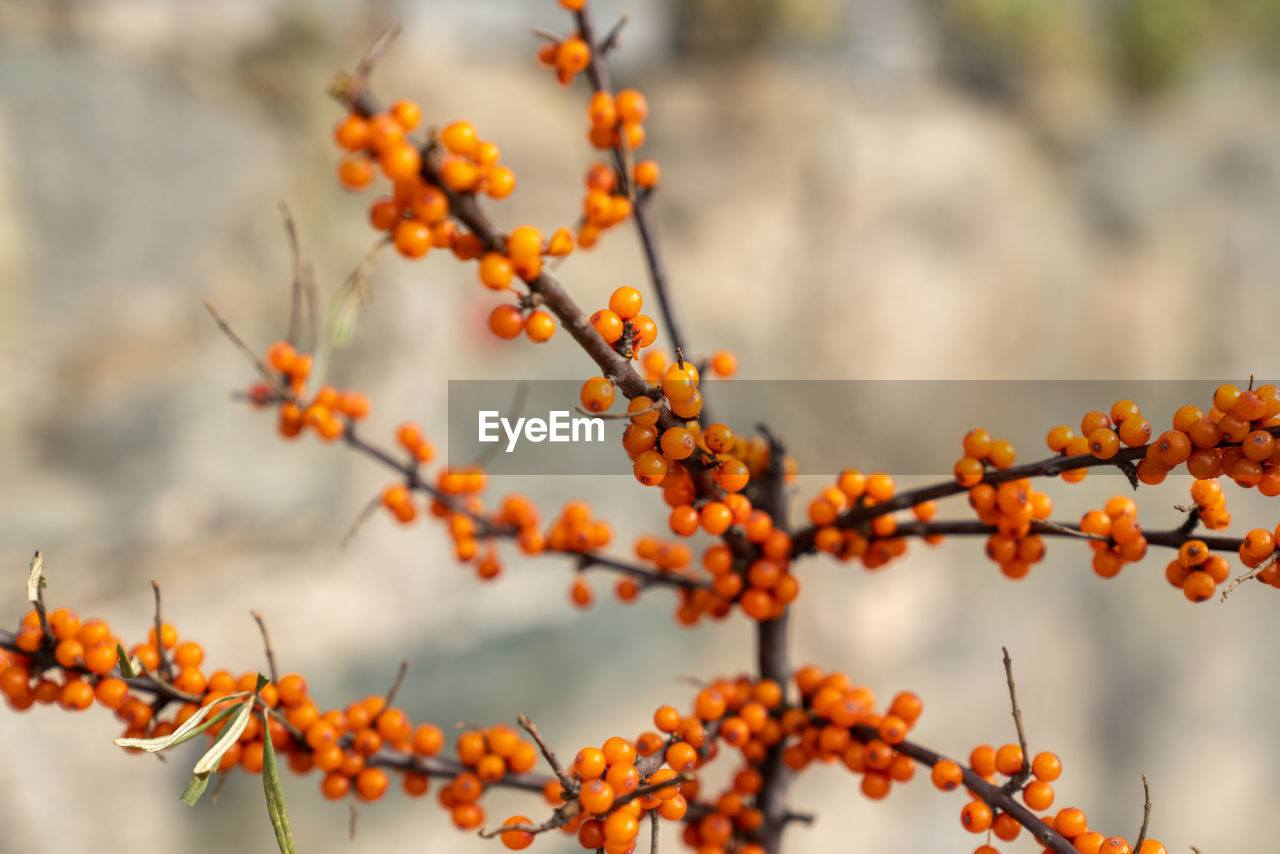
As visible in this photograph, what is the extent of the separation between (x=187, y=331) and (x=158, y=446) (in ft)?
0.66

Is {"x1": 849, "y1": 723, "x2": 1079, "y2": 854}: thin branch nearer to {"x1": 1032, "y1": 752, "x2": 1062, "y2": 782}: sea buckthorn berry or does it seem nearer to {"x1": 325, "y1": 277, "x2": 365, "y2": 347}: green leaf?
{"x1": 1032, "y1": 752, "x2": 1062, "y2": 782}: sea buckthorn berry

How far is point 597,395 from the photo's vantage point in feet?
1.00

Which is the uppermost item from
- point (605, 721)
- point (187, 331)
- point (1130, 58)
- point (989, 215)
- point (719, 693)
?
point (1130, 58)

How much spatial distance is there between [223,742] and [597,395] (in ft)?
0.66

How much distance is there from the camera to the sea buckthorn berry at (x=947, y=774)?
41 cm

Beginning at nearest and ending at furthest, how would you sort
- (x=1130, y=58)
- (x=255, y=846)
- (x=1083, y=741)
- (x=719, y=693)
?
(x=719, y=693) → (x=255, y=846) → (x=1083, y=741) → (x=1130, y=58)

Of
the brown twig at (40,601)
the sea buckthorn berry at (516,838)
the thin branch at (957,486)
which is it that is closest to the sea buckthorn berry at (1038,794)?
the thin branch at (957,486)

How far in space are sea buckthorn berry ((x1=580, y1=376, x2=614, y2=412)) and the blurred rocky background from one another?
111 cm

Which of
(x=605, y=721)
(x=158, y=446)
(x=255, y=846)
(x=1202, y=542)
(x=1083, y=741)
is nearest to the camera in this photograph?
(x=1202, y=542)

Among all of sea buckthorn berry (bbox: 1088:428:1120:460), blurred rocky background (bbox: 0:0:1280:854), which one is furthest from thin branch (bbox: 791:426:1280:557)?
blurred rocky background (bbox: 0:0:1280:854)

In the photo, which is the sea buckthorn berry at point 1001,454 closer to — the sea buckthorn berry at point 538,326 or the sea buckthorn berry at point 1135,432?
the sea buckthorn berry at point 1135,432

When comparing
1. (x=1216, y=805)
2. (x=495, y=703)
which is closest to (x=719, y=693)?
(x=495, y=703)

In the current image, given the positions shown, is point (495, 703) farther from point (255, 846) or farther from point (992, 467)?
point (992, 467)

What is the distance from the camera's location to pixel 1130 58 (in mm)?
2025
